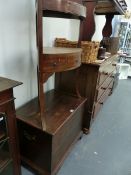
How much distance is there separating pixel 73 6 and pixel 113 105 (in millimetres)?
2091

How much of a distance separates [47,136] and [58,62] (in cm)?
55

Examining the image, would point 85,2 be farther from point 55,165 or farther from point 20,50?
point 55,165

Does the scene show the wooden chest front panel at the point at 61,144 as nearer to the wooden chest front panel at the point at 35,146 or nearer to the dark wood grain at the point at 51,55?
the wooden chest front panel at the point at 35,146

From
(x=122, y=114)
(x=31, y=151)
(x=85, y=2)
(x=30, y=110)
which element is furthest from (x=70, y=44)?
(x=122, y=114)

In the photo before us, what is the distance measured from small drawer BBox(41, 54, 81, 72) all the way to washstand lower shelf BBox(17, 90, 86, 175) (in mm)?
447

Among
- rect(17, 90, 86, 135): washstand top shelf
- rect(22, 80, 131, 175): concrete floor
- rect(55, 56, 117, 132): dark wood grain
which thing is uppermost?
rect(55, 56, 117, 132): dark wood grain

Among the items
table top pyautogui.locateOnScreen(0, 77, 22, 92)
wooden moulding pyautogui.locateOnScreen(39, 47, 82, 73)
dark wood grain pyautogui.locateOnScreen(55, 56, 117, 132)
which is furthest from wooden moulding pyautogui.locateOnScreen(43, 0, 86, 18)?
dark wood grain pyautogui.locateOnScreen(55, 56, 117, 132)

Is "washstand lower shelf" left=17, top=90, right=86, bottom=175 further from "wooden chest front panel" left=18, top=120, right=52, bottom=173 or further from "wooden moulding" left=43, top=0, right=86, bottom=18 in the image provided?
"wooden moulding" left=43, top=0, right=86, bottom=18

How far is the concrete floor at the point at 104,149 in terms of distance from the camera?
4.75ft

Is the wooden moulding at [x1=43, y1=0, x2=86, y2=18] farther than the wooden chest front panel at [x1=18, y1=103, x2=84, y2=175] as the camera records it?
No

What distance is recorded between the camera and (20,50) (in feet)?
4.31

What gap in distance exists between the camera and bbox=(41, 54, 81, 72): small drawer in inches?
Answer: 39.9

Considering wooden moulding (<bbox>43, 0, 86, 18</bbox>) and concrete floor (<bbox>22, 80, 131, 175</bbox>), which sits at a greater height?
wooden moulding (<bbox>43, 0, 86, 18</bbox>)

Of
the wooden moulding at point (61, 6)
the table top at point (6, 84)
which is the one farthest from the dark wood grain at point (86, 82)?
the table top at point (6, 84)
